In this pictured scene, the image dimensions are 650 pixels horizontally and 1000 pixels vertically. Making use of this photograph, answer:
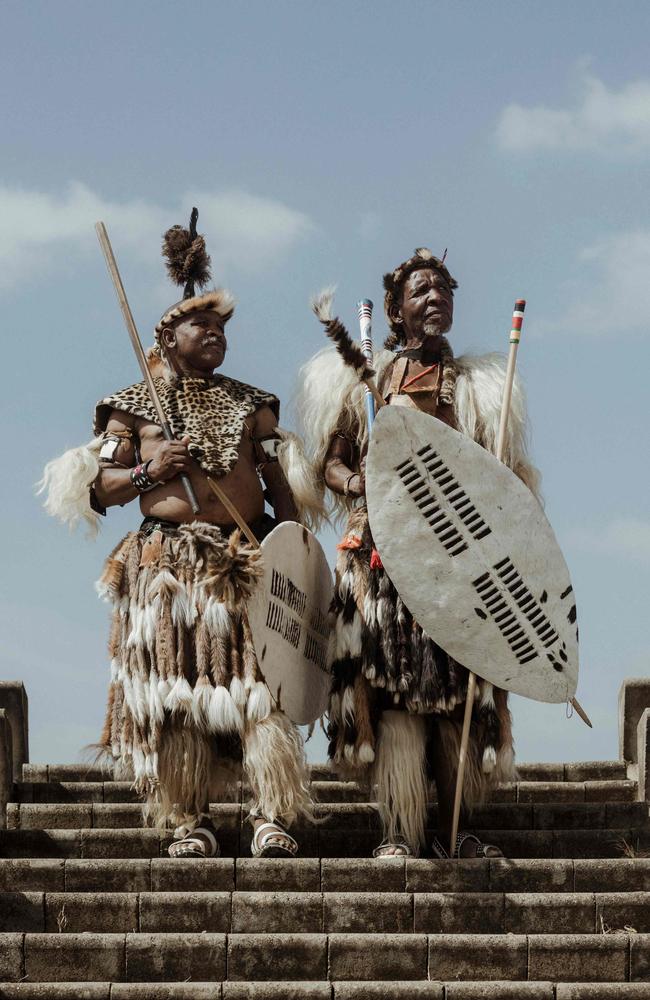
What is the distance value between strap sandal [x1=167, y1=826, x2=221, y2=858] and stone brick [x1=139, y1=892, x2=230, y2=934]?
20.0 inches

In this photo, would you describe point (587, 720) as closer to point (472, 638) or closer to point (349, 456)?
point (472, 638)

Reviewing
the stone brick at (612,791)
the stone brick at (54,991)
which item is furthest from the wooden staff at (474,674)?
the stone brick at (54,991)

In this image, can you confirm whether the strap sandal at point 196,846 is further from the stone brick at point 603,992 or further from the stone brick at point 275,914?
the stone brick at point 603,992

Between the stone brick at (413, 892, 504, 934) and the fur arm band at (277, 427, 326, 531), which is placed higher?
the fur arm band at (277, 427, 326, 531)

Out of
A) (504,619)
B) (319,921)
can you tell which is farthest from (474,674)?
(319,921)

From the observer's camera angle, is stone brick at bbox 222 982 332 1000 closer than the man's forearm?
Yes

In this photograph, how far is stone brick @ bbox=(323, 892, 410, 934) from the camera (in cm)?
620

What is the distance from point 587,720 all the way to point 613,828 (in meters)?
0.99

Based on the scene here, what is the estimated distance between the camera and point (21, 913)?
6223 mm

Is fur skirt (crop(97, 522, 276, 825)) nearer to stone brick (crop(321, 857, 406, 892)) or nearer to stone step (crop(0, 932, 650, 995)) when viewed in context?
stone brick (crop(321, 857, 406, 892))

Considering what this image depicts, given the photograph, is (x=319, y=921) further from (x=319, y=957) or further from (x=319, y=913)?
(x=319, y=957)

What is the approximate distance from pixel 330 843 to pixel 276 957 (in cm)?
126

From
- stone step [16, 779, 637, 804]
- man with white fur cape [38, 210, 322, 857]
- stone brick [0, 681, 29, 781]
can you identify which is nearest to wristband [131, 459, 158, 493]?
man with white fur cape [38, 210, 322, 857]

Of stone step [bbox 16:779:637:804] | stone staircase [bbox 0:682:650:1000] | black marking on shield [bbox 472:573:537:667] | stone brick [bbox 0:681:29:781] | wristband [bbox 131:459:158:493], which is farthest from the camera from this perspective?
stone brick [bbox 0:681:29:781]
